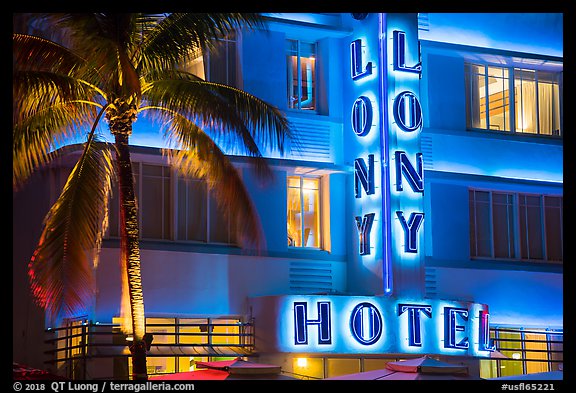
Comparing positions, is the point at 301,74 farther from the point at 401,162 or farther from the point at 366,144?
the point at 401,162

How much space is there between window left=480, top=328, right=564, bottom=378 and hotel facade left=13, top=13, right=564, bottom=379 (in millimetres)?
68

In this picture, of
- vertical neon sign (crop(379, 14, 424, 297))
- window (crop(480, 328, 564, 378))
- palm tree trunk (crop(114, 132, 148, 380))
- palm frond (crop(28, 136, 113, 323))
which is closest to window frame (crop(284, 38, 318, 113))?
vertical neon sign (crop(379, 14, 424, 297))

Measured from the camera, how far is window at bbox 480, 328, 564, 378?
32062 mm

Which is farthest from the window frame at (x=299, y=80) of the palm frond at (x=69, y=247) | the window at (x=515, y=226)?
the palm frond at (x=69, y=247)

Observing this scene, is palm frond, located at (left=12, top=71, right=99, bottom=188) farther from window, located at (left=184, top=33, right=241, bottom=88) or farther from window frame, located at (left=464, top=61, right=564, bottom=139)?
window frame, located at (left=464, top=61, right=564, bottom=139)

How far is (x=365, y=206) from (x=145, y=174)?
575 centimetres

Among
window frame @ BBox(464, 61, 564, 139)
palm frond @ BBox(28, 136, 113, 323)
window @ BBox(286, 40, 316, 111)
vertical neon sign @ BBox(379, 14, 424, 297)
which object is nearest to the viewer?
palm frond @ BBox(28, 136, 113, 323)

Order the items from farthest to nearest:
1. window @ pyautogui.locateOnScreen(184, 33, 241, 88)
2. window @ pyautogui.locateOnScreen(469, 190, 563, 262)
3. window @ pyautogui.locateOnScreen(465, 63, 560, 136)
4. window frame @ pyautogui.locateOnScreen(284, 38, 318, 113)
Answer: window @ pyautogui.locateOnScreen(465, 63, 560, 136), window @ pyautogui.locateOnScreen(469, 190, 563, 262), window frame @ pyautogui.locateOnScreen(284, 38, 318, 113), window @ pyautogui.locateOnScreen(184, 33, 241, 88)

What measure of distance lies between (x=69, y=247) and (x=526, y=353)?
1784 centimetres

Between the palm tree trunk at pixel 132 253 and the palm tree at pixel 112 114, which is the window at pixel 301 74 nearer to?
the palm tree at pixel 112 114

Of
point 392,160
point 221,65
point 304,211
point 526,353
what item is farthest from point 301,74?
point 526,353
